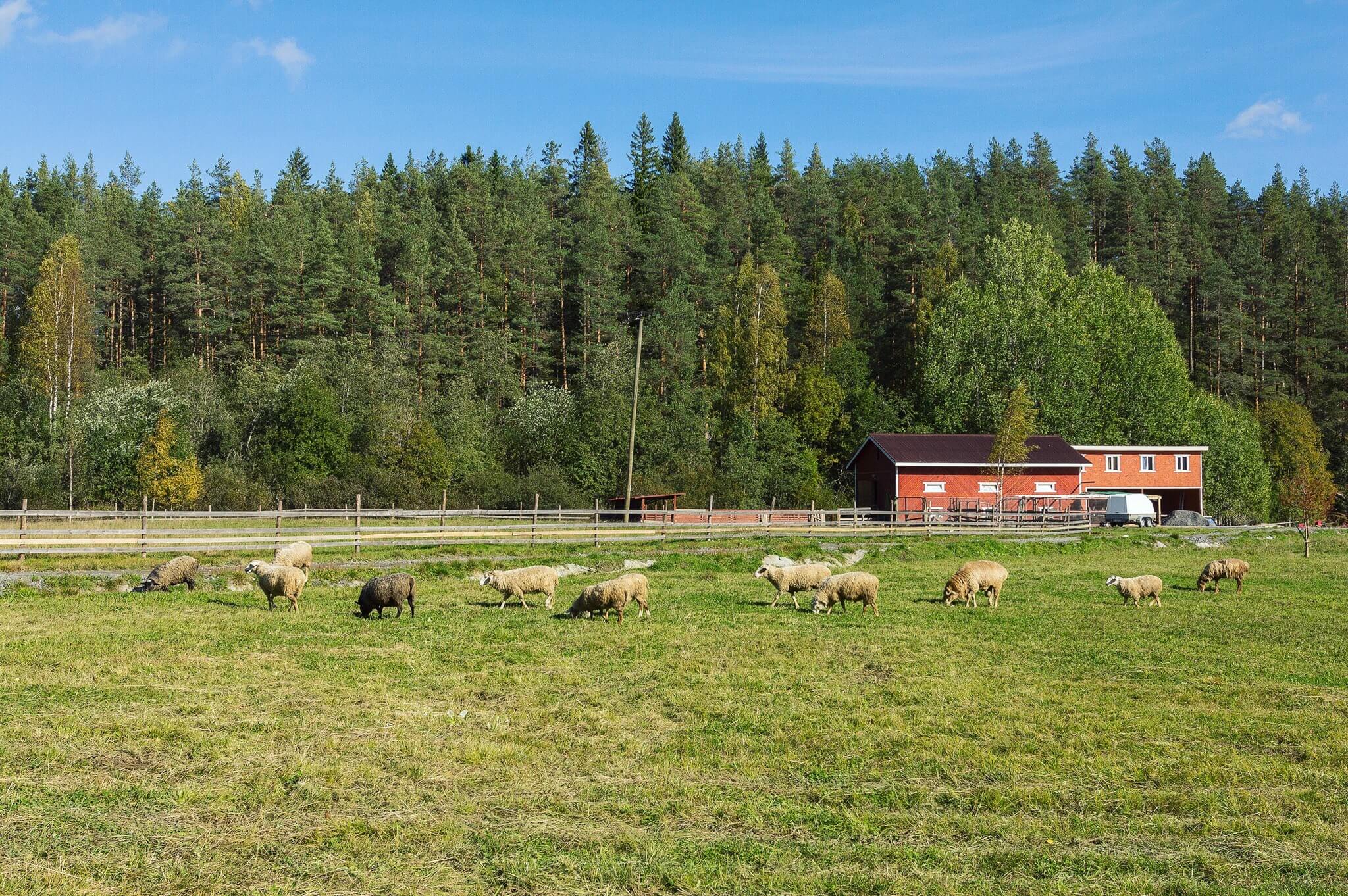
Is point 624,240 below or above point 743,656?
above

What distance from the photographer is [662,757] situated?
347 inches

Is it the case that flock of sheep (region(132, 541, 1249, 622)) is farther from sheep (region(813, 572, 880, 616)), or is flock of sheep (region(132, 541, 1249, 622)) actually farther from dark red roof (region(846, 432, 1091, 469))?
dark red roof (region(846, 432, 1091, 469))

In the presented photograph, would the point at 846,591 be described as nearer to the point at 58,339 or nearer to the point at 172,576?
the point at 172,576

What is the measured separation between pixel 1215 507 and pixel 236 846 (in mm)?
75248

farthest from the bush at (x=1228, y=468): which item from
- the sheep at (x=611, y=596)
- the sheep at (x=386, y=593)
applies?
the sheep at (x=386, y=593)

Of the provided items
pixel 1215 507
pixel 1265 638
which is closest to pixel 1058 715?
pixel 1265 638

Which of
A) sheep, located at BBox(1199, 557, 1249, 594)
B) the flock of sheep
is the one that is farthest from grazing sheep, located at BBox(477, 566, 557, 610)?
sheep, located at BBox(1199, 557, 1249, 594)

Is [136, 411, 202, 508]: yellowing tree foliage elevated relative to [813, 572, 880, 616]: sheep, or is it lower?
elevated

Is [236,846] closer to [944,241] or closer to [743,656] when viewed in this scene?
[743,656]

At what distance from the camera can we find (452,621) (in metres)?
16.5

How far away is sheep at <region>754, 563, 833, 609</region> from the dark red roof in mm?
36363

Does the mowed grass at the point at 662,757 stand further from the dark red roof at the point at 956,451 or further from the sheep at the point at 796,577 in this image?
the dark red roof at the point at 956,451

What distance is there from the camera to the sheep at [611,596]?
1719 cm

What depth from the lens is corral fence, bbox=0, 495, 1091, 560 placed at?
82.1 feet
